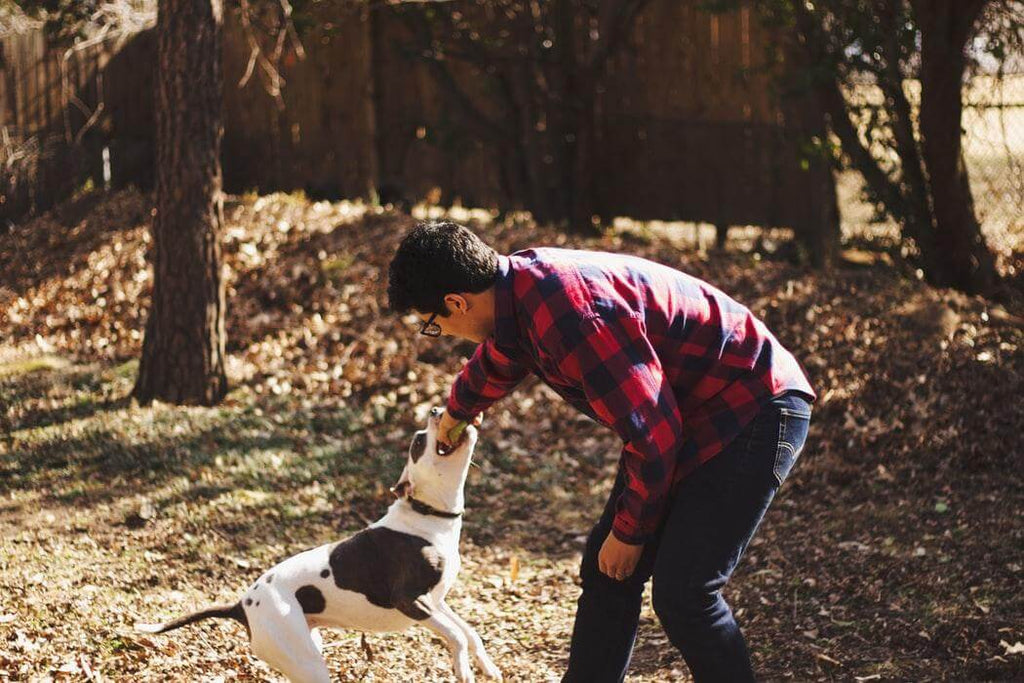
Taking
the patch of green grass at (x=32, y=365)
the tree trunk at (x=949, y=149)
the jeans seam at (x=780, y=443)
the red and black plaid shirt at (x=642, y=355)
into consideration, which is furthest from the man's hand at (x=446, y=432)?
the tree trunk at (x=949, y=149)

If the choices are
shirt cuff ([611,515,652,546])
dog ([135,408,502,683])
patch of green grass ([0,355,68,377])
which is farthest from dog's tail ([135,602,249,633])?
patch of green grass ([0,355,68,377])

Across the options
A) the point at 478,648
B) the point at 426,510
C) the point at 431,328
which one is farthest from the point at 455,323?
the point at 478,648

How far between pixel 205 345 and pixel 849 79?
18.6 ft

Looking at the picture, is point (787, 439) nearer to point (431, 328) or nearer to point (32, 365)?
point (431, 328)

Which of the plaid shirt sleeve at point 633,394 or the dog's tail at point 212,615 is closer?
the plaid shirt sleeve at point 633,394

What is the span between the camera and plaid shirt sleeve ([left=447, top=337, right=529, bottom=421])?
3.74 meters

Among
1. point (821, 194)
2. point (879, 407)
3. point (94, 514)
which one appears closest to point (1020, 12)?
point (821, 194)

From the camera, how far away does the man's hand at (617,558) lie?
330cm

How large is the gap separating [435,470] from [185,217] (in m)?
4.15

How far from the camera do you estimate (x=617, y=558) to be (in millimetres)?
3326

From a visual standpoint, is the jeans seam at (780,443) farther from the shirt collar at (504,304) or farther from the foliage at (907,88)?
the foliage at (907,88)

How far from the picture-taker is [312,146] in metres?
13.7

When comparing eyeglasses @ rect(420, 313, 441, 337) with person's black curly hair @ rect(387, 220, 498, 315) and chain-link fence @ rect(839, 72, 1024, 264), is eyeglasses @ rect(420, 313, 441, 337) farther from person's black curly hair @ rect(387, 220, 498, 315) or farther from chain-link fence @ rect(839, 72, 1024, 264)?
chain-link fence @ rect(839, 72, 1024, 264)

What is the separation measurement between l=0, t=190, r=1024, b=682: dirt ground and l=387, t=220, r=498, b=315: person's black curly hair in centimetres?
A: 205
